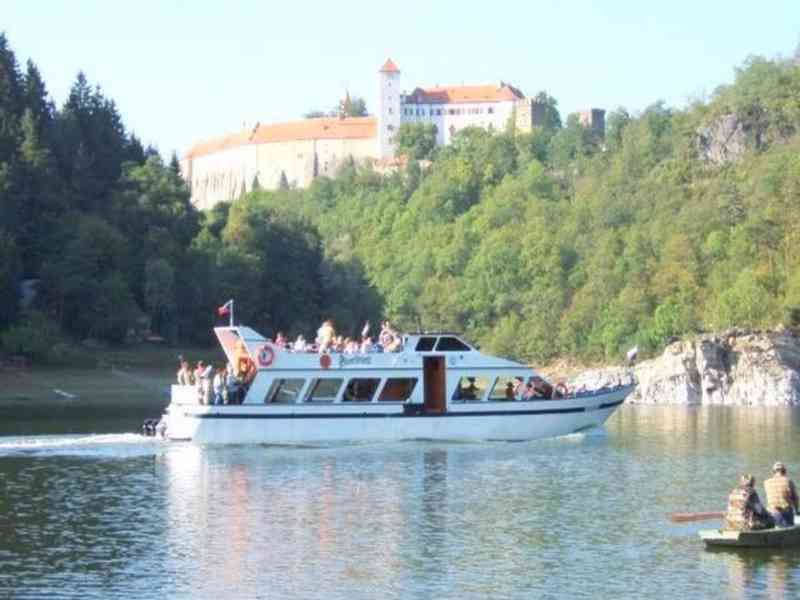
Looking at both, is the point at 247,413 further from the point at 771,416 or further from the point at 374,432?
the point at 771,416

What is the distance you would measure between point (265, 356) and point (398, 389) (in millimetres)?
4641

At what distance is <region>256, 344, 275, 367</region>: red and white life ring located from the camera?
55938 mm

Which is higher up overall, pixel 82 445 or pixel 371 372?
pixel 371 372

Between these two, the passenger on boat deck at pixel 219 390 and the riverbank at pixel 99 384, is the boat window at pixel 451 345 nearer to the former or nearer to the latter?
the passenger on boat deck at pixel 219 390

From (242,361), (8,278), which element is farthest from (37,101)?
(242,361)

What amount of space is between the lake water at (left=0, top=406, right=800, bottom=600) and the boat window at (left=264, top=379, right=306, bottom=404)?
69.6 inches

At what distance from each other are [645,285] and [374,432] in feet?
279

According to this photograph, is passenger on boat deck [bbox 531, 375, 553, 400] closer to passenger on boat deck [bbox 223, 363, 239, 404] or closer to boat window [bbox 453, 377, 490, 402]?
boat window [bbox 453, 377, 490, 402]

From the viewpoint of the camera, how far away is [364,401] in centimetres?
5694

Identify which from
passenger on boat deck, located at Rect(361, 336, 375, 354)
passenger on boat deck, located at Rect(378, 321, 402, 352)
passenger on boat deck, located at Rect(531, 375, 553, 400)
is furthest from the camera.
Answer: passenger on boat deck, located at Rect(531, 375, 553, 400)

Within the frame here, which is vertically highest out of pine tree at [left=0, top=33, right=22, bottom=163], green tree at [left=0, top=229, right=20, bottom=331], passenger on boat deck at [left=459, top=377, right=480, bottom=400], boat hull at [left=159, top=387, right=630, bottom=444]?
pine tree at [left=0, top=33, right=22, bottom=163]

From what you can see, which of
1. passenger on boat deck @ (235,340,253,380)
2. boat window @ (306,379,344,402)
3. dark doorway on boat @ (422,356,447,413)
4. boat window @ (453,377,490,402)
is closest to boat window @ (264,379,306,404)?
boat window @ (306,379,344,402)

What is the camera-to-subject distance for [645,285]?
139250 millimetres

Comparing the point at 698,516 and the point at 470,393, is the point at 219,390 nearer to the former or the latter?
the point at 470,393
